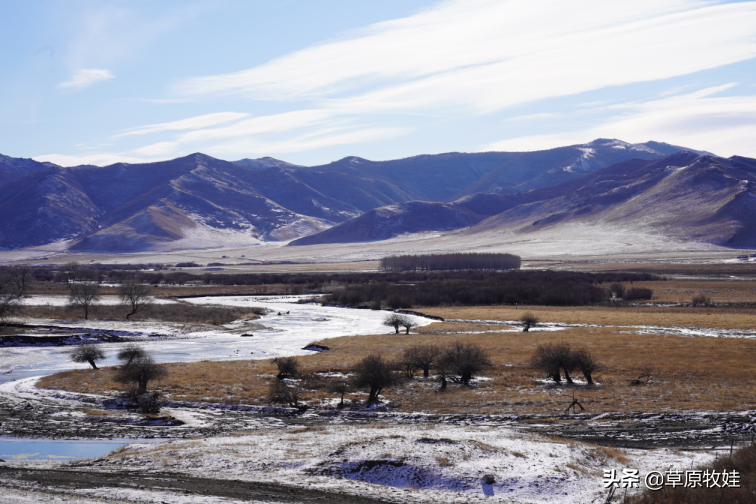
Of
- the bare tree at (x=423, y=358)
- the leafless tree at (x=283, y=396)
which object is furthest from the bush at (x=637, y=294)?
the leafless tree at (x=283, y=396)

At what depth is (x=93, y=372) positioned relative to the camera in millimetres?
40438

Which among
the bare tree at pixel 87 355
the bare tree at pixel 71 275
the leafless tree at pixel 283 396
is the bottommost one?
the leafless tree at pixel 283 396

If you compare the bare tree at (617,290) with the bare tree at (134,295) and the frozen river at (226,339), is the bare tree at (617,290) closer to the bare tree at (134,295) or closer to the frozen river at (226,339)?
the frozen river at (226,339)

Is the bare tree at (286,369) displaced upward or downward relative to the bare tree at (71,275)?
downward

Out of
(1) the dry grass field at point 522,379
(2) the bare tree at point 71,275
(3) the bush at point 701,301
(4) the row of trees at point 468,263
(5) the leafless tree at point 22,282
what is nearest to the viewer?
(1) the dry grass field at point 522,379

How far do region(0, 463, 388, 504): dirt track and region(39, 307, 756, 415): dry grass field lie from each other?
14583 mm

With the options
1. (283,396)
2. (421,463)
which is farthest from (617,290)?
(421,463)

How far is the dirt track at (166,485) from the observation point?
1633cm

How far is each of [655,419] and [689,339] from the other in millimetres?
32528

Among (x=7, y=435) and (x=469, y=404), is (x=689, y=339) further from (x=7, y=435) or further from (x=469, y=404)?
(x=7, y=435)

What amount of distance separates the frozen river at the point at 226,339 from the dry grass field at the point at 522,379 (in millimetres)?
5346

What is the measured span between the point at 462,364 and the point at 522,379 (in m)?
4.14

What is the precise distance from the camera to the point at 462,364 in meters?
37.8

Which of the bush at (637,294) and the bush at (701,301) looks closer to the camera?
the bush at (701,301)
